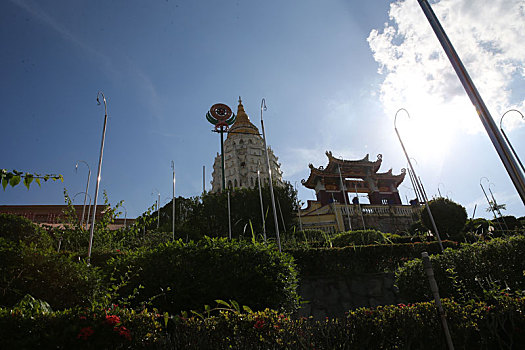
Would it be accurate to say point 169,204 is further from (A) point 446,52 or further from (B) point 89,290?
(A) point 446,52

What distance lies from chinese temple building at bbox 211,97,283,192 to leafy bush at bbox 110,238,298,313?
41.7 metres

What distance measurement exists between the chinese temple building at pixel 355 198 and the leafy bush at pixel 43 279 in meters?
25.2

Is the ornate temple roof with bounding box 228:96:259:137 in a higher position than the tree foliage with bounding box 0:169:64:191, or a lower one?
higher

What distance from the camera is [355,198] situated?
3331 centimetres

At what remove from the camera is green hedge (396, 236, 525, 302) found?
5.20m

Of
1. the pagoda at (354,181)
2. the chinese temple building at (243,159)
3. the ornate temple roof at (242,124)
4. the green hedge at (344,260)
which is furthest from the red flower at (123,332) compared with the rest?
the ornate temple roof at (242,124)

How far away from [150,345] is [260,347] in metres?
1.19

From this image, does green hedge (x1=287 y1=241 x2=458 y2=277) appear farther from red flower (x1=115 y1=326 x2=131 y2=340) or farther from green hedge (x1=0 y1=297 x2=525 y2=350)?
red flower (x1=115 y1=326 x2=131 y2=340)

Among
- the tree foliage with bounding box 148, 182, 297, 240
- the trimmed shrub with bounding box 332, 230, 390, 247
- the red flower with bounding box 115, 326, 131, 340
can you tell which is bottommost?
the red flower with bounding box 115, 326, 131, 340

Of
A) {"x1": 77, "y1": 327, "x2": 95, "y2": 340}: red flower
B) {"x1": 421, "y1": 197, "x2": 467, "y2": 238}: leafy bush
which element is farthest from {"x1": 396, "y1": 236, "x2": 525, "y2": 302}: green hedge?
{"x1": 421, "y1": 197, "x2": 467, "y2": 238}: leafy bush

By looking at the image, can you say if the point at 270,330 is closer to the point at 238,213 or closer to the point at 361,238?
the point at 361,238

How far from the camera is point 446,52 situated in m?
4.13

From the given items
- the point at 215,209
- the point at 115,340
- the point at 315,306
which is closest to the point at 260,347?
the point at 115,340

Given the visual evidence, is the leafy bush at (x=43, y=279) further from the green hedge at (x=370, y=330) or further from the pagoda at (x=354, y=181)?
the pagoda at (x=354, y=181)
